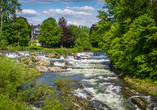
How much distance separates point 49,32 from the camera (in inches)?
2258

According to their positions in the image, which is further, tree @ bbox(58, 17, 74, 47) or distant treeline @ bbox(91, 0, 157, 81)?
tree @ bbox(58, 17, 74, 47)

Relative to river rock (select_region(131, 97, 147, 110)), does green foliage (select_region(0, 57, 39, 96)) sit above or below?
above

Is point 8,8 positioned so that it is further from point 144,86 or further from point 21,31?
point 144,86

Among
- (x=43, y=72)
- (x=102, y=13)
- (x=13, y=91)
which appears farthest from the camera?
(x=102, y=13)

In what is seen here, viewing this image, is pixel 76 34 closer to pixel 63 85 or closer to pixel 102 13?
pixel 102 13

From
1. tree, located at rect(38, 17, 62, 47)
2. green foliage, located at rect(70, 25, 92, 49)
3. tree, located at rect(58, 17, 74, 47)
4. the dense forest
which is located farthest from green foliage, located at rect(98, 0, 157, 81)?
tree, located at rect(58, 17, 74, 47)

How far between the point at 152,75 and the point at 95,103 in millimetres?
5706

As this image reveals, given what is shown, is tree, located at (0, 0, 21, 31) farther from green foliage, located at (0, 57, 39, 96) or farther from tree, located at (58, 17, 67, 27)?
green foliage, located at (0, 57, 39, 96)

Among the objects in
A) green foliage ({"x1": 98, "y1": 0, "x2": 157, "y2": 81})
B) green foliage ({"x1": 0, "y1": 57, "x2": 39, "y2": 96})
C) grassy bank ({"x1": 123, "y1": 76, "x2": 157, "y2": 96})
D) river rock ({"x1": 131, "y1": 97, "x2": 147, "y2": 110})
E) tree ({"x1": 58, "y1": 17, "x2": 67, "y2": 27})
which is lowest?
river rock ({"x1": 131, "y1": 97, "x2": 147, "y2": 110})

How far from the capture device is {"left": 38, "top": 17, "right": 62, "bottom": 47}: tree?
187 ft

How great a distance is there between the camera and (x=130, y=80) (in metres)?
14.0

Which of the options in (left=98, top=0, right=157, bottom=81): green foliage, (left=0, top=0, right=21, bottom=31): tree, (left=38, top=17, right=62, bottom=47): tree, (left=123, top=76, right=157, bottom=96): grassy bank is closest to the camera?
(left=123, top=76, right=157, bottom=96): grassy bank

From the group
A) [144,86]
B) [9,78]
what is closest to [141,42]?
[144,86]

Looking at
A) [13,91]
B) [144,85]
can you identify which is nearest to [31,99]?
[13,91]
